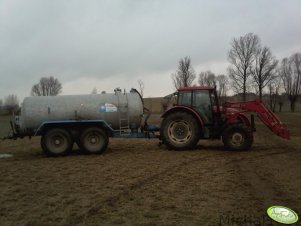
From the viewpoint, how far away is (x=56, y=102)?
12.9m

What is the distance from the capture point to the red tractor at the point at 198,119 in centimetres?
1294

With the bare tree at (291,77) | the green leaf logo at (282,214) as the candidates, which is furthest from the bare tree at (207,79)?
the green leaf logo at (282,214)

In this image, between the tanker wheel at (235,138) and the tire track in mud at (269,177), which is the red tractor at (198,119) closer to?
the tanker wheel at (235,138)

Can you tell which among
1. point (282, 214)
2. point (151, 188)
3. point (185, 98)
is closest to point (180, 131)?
point (185, 98)

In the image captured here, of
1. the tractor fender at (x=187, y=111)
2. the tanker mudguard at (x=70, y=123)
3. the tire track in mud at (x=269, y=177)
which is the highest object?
the tractor fender at (x=187, y=111)

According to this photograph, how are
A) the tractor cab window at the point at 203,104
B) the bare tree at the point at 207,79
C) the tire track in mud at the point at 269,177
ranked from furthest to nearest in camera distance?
1. the bare tree at the point at 207,79
2. the tractor cab window at the point at 203,104
3. the tire track in mud at the point at 269,177

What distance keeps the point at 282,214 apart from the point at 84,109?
28.8 feet

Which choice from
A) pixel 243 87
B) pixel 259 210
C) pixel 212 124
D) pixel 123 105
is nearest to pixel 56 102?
pixel 123 105

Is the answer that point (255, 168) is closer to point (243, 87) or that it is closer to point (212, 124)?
point (212, 124)

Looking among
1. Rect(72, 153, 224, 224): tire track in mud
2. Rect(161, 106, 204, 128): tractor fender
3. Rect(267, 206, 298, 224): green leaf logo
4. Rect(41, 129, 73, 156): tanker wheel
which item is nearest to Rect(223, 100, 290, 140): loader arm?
Rect(161, 106, 204, 128): tractor fender

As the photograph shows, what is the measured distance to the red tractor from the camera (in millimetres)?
12938

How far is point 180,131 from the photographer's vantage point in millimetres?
13086

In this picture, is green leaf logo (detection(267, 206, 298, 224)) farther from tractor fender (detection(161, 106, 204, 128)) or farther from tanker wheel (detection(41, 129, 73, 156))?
tanker wheel (detection(41, 129, 73, 156))

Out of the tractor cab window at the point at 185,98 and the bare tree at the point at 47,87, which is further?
the bare tree at the point at 47,87
